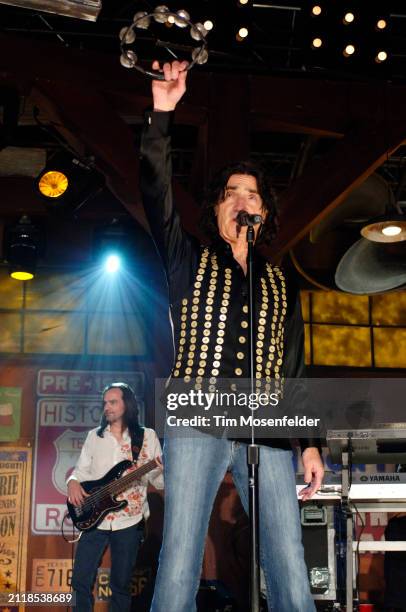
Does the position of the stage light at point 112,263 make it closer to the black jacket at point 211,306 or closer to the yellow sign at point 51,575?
the yellow sign at point 51,575

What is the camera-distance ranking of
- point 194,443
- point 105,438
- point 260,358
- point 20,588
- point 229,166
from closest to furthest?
point 194,443
point 260,358
point 229,166
point 105,438
point 20,588

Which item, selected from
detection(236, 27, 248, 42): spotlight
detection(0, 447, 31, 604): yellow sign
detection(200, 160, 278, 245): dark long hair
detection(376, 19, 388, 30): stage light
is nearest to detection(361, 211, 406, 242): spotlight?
detection(376, 19, 388, 30): stage light

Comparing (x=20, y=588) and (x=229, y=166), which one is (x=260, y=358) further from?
(x=20, y=588)

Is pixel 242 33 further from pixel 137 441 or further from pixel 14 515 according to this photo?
pixel 14 515

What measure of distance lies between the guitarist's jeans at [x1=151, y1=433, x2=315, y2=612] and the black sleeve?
0.56 m

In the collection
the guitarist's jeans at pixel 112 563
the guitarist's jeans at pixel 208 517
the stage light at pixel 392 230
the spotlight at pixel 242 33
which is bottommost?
the guitarist's jeans at pixel 112 563

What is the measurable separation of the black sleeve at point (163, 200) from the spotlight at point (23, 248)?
4.57 metres

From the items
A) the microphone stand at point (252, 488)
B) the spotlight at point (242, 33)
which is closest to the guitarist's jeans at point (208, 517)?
the microphone stand at point (252, 488)

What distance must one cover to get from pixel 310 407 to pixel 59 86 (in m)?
3.12

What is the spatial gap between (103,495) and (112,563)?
469 mm

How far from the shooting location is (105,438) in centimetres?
618

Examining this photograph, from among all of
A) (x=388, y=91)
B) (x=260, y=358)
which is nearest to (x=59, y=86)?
(x=388, y=91)

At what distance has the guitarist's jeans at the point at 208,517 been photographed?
2.43 meters

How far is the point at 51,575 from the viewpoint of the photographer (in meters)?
7.20
